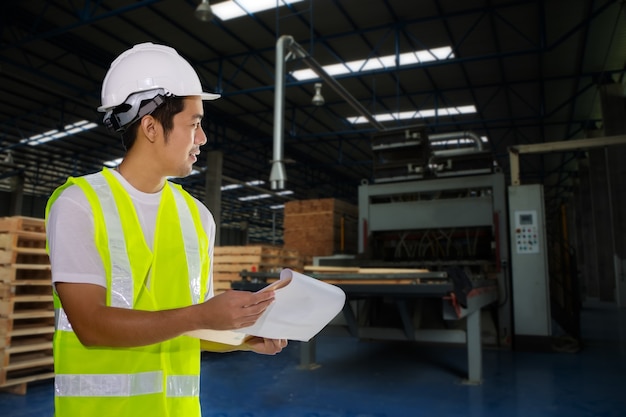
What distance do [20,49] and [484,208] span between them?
1173 centimetres

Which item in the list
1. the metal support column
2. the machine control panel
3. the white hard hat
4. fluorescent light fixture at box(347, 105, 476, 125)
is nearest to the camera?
the white hard hat

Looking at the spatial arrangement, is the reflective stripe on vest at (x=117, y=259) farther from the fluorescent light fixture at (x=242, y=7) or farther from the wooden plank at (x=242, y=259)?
the fluorescent light fixture at (x=242, y=7)

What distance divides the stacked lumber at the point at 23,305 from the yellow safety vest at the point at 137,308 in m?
4.38

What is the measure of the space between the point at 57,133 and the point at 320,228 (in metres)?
12.2

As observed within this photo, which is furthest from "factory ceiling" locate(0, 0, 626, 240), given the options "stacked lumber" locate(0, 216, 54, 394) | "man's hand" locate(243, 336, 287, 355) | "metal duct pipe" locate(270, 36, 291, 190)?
"man's hand" locate(243, 336, 287, 355)

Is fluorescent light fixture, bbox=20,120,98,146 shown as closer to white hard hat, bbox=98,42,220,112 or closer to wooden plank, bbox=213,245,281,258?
wooden plank, bbox=213,245,281,258

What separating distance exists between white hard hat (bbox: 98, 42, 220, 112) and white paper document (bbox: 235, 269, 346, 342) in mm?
535

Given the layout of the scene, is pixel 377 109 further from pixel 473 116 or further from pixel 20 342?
pixel 20 342

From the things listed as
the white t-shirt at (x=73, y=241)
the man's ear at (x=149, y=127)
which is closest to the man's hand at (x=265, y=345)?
the white t-shirt at (x=73, y=241)

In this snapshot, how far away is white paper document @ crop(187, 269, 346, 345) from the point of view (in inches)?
39.3

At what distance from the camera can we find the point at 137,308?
106cm

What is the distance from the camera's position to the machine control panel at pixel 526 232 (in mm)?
7258

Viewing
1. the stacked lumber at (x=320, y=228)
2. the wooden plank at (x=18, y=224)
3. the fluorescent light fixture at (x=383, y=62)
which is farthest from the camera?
the fluorescent light fixture at (x=383, y=62)

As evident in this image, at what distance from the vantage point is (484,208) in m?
7.29
